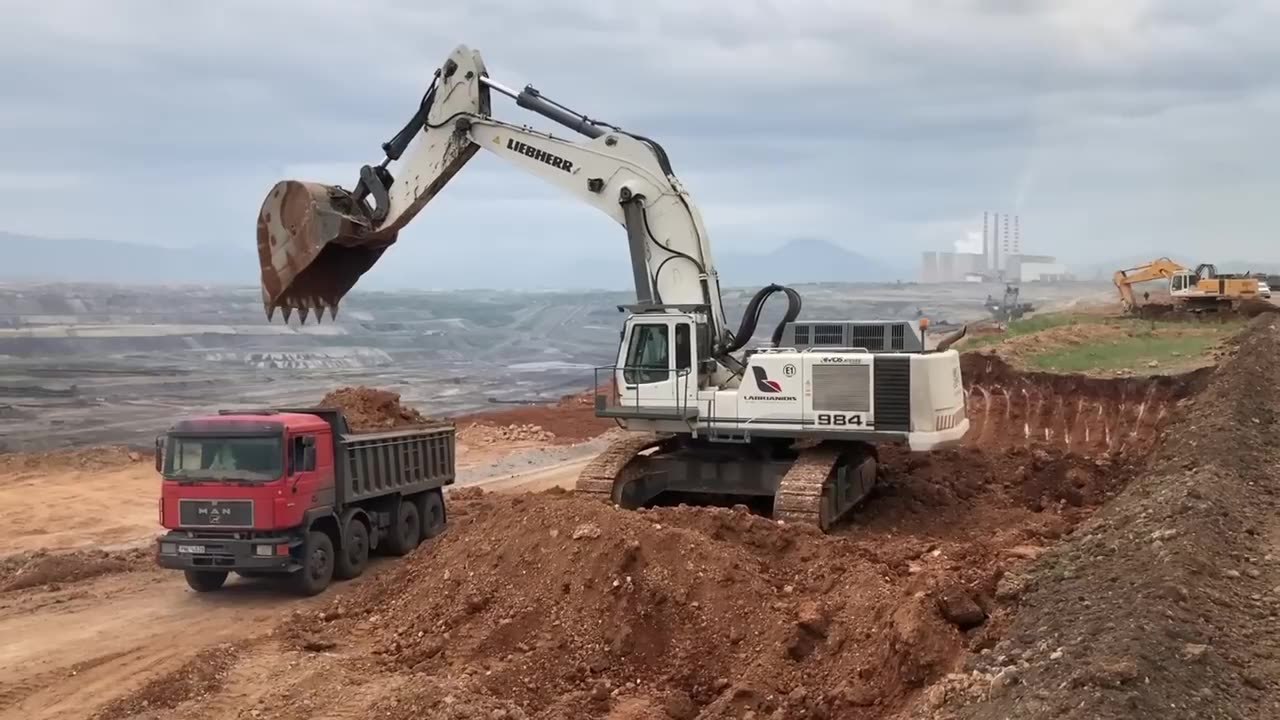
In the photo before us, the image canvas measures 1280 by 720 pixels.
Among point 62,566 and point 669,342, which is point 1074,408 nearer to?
point 669,342

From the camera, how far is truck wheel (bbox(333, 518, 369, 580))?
1327cm

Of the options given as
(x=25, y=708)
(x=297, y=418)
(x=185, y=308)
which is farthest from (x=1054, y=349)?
(x=185, y=308)

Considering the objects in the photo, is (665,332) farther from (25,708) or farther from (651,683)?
(25,708)

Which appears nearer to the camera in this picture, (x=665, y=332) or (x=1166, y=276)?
(x=665, y=332)

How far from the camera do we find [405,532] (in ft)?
49.0

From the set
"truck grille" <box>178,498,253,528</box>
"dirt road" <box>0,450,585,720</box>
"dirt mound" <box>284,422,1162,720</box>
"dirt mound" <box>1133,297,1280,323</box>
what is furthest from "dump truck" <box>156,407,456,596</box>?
"dirt mound" <box>1133,297,1280,323</box>

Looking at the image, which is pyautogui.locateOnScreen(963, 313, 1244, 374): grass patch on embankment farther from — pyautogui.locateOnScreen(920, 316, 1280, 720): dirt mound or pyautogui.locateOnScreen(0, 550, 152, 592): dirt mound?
pyautogui.locateOnScreen(0, 550, 152, 592): dirt mound

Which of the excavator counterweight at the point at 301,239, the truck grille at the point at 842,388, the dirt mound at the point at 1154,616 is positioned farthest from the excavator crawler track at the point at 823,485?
the excavator counterweight at the point at 301,239

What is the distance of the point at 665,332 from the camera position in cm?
1448

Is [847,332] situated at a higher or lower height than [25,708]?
higher

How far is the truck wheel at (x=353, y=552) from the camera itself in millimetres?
13266

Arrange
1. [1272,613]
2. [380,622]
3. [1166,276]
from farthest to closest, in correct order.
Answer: [1166,276] → [380,622] → [1272,613]

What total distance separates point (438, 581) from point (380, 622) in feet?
2.21

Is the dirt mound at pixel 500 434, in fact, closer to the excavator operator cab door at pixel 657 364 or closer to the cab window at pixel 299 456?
the excavator operator cab door at pixel 657 364
